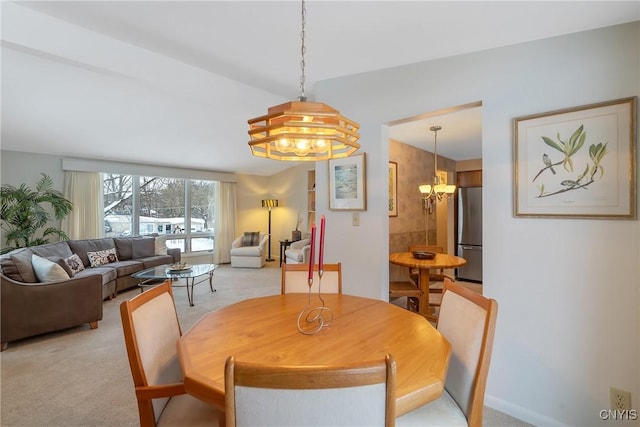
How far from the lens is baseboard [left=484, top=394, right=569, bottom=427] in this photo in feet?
5.86

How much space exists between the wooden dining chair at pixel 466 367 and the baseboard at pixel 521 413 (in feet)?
3.26

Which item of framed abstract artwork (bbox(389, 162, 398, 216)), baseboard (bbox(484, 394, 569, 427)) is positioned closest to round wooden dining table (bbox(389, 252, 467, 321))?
framed abstract artwork (bbox(389, 162, 398, 216))

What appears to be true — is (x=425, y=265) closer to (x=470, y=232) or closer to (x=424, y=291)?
(x=424, y=291)

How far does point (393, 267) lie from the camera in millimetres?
3971

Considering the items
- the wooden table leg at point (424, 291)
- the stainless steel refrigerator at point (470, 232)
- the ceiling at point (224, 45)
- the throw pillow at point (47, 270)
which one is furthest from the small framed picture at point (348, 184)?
the stainless steel refrigerator at point (470, 232)

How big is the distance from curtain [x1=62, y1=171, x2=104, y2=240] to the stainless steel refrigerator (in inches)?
262

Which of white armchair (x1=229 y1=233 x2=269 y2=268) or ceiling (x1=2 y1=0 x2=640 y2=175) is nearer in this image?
ceiling (x1=2 y1=0 x2=640 y2=175)

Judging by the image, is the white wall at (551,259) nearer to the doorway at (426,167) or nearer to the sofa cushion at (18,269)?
the doorway at (426,167)

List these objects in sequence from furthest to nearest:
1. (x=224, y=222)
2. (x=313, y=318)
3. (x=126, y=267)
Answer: (x=224, y=222), (x=126, y=267), (x=313, y=318)

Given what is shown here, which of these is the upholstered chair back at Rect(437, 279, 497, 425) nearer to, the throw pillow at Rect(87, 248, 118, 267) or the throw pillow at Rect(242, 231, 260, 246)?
the throw pillow at Rect(87, 248, 118, 267)

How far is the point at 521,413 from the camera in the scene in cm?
187

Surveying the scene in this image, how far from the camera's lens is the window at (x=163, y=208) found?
594cm

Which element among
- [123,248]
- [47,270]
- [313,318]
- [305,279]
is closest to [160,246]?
[123,248]

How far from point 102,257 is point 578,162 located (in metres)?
A: 5.85
